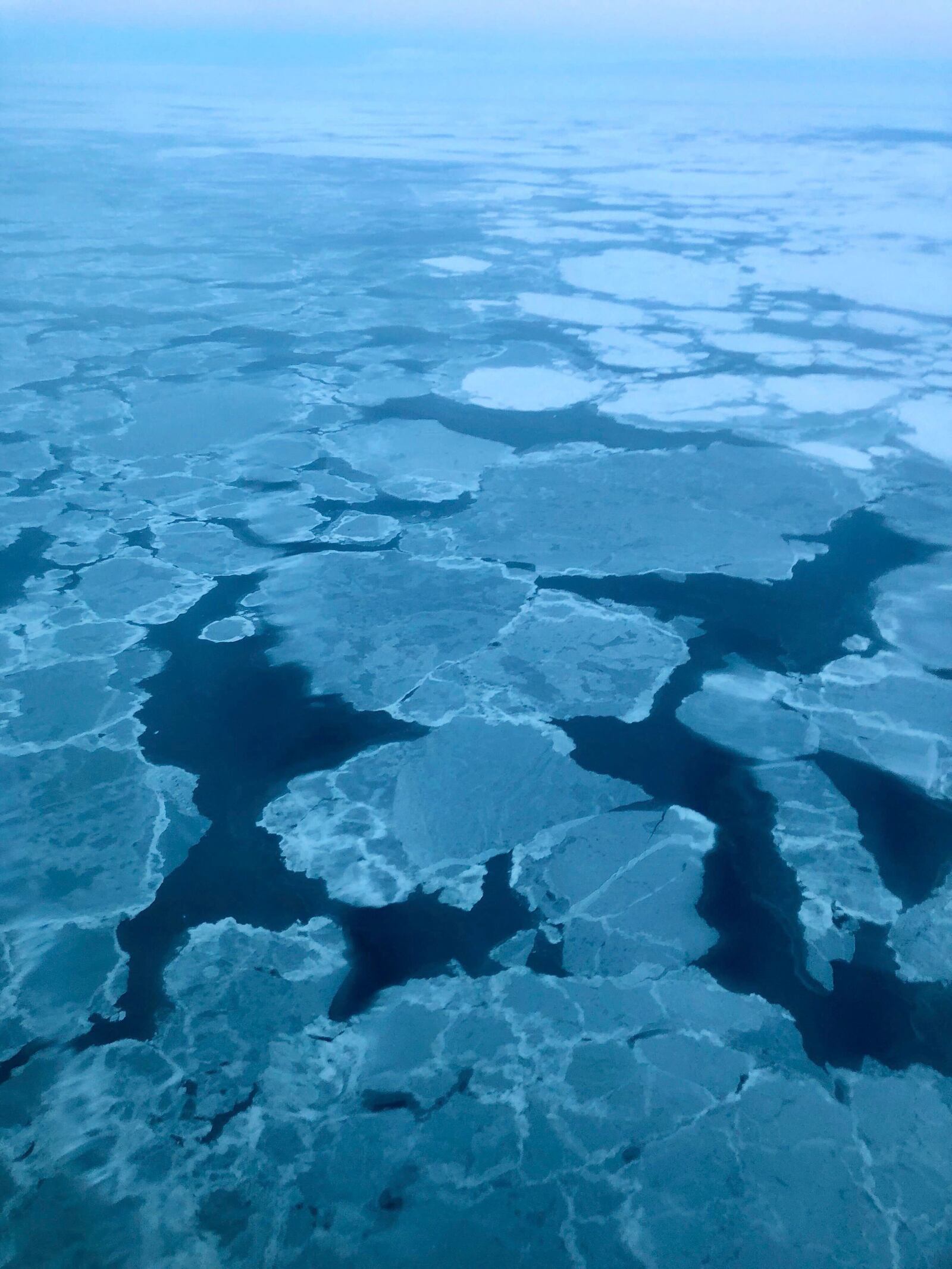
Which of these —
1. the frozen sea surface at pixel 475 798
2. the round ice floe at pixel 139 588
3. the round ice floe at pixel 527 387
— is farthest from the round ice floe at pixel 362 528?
the round ice floe at pixel 527 387

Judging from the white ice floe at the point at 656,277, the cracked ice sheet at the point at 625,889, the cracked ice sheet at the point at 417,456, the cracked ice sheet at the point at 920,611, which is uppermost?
the white ice floe at the point at 656,277

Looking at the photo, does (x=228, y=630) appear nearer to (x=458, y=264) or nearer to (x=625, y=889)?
(x=625, y=889)

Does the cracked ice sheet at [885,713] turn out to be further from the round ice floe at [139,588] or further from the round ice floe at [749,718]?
the round ice floe at [139,588]

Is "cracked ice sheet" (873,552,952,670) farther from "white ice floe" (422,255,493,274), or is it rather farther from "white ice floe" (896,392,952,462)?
"white ice floe" (422,255,493,274)

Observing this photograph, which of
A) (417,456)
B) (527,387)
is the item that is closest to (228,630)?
(417,456)

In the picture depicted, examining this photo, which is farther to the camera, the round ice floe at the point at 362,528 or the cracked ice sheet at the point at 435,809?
the round ice floe at the point at 362,528

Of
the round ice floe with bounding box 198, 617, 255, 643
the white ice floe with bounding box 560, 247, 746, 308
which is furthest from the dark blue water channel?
the white ice floe with bounding box 560, 247, 746, 308
